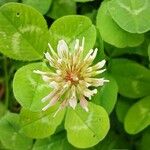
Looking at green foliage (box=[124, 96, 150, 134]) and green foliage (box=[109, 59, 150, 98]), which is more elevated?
green foliage (box=[109, 59, 150, 98])

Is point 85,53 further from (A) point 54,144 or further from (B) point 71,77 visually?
(A) point 54,144

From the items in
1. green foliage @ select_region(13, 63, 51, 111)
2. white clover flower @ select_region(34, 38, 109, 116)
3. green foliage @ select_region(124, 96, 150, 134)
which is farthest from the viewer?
green foliage @ select_region(124, 96, 150, 134)

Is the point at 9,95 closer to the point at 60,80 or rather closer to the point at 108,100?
the point at 108,100

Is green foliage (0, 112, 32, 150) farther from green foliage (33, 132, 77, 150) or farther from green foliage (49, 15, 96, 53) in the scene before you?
green foliage (49, 15, 96, 53)

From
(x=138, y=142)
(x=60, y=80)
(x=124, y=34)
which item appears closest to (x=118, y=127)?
(x=138, y=142)

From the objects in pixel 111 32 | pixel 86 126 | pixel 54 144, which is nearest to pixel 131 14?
pixel 111 32

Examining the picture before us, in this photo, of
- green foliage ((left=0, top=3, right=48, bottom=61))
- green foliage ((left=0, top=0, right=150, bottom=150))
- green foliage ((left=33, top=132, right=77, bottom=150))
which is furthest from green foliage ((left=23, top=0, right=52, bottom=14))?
green foliage ((left=33, top=132, right=77, bottom=150))

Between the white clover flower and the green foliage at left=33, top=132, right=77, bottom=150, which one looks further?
the green foliage at left=33, top=132, right=77, bottom=150

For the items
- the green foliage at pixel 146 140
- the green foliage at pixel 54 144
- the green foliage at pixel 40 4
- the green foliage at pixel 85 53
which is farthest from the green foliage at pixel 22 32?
the green foliage at pixel 146 140
